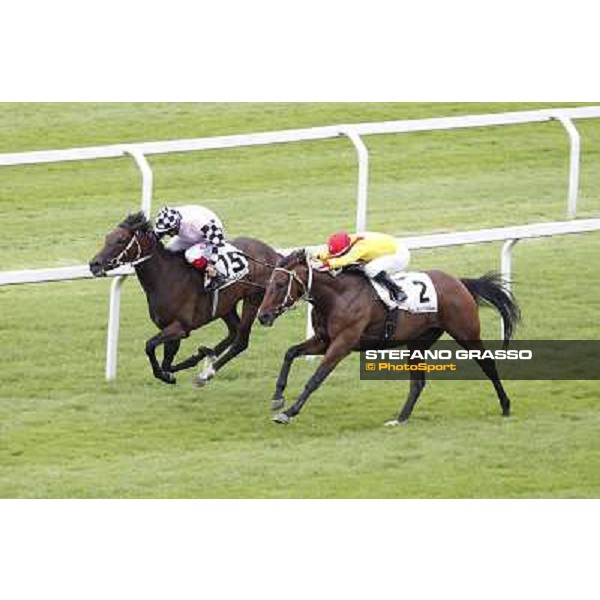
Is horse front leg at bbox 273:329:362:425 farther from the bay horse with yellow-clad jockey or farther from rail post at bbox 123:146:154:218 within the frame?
Answer: rail post at bbox 123:146:154:218

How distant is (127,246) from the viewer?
1462 centimetres

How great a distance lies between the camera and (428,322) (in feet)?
48.2

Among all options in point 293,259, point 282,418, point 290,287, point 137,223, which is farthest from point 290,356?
point 137,223

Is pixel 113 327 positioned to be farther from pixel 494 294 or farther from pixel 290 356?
pixel 494 294

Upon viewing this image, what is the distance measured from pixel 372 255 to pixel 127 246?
5.18 ft

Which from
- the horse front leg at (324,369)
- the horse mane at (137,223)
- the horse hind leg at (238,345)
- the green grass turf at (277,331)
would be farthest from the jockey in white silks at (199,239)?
the horse front leg at (324,369)

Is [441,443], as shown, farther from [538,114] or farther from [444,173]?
[444,173]

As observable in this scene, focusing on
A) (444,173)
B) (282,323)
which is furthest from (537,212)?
(282,323)

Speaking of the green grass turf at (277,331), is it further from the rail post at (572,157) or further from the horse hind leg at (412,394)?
the rail post at (572,157)

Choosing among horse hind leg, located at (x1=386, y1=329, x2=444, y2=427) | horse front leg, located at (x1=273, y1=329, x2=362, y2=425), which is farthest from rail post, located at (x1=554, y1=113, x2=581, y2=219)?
horse front leg, located at (x1=273, y1=329, x2=362, y2=425)

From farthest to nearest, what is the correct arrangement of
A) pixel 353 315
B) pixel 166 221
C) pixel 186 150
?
pixel 186 150 < pixel 166 221 < pixel 353 315

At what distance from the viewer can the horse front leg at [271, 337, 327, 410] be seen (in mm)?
14531

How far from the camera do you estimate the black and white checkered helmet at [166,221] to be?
14844 mm

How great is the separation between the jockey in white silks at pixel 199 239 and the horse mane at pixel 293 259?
0.80m
